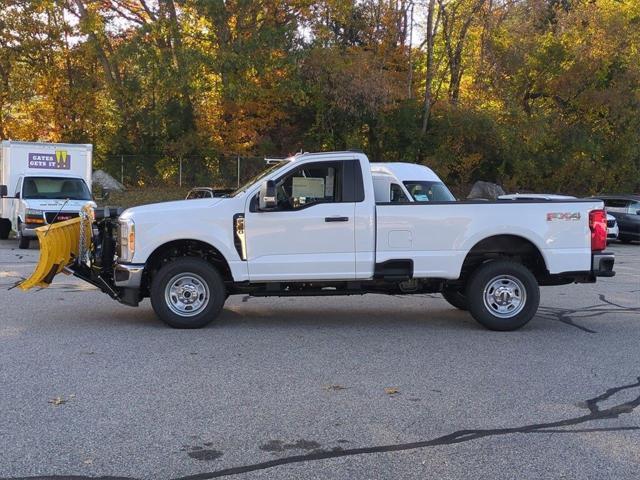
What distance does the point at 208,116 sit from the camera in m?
30.4

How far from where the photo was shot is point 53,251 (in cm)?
786

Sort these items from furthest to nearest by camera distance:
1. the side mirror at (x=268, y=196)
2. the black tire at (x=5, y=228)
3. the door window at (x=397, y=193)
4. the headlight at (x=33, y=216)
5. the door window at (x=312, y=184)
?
the black tire at (x=5, y=228), the headlight at (x=33, y=216), the door window at (x=397, y=193), the door window at (x=312, y=184), the side mirror at (x=268, y=196)

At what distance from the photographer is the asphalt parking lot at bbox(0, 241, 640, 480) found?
411cm

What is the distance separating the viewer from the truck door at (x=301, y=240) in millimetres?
7844

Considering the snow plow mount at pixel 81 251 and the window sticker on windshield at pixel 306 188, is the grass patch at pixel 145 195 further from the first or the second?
the window sticker on windshield at pixel 306 188

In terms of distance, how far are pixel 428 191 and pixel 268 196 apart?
6.75m

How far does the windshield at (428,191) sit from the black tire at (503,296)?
5.36m

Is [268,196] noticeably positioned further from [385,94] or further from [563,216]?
[385,94]

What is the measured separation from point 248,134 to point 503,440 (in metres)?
27.1

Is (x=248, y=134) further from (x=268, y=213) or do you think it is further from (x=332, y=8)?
(x=268, y=213)

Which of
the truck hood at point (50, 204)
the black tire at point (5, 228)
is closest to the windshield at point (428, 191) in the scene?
the truck hood at point (50, 204)

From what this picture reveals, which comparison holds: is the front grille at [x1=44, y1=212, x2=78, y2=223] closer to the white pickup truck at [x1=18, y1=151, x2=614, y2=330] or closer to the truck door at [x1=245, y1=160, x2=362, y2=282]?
the white pickup truck at [x1=18, y1=151, x2=614, y2=330]

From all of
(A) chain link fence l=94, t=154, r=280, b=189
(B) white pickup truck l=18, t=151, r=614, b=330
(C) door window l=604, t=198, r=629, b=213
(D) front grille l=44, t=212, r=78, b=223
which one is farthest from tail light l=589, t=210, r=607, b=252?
(A) chain link fence l=94, t=154, r=280, b=189

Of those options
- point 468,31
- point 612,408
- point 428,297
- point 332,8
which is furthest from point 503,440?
point 468,31
